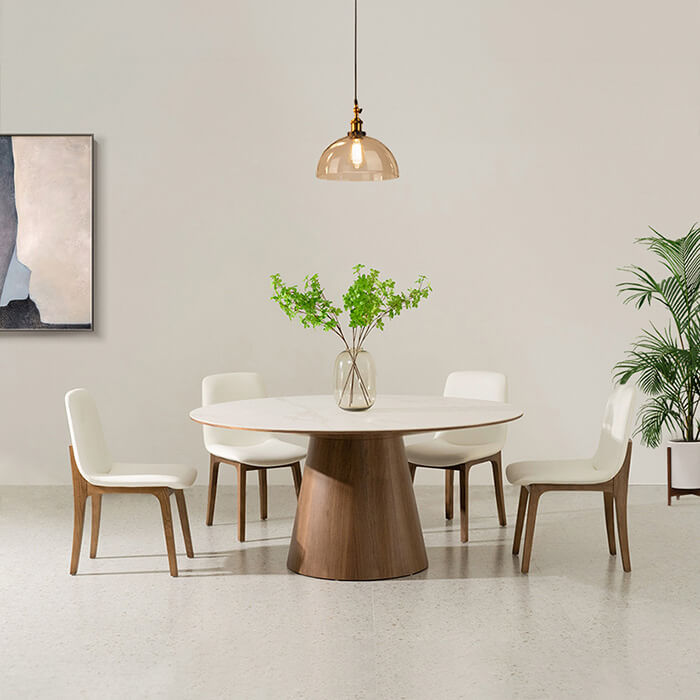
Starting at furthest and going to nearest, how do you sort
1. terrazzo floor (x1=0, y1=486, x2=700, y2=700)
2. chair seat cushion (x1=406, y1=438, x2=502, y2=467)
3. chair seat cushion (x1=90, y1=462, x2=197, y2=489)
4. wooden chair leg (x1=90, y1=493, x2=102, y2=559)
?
chair seat cushion (x1=406, y1=438, x2=502, y2=467), wooden chair leg (x1=90, y1=493, x2=102, y2=559), chair seat cushion (x1=90, y1=462, x2=197, y2=489), terrazzo floor (x1=0, y1=486, x2=700, y2=700)

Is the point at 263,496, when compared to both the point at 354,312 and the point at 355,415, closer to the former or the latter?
the point at 355,415

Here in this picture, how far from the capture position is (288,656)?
2951 millimetres

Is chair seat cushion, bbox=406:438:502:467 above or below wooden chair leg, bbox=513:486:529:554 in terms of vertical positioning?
above

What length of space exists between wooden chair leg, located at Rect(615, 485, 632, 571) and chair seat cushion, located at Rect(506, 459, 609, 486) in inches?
4.9

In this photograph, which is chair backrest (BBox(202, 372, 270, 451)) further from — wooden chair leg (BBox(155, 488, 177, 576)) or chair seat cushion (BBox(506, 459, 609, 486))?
chair seat cushion (BBox(506, 459, 609, 486))

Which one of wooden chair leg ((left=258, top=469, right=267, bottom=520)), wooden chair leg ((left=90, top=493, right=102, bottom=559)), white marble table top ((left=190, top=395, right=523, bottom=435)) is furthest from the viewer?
wooden chair leg ((left=258, top=469, right=267, bottom=520))

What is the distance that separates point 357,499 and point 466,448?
2.73 feet

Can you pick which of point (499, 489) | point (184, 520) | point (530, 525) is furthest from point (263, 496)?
point (530, 525)

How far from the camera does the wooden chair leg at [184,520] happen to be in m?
3.85

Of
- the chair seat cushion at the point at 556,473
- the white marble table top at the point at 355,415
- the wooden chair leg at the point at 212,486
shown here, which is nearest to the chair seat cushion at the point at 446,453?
the white marble table top at the point at 355,415

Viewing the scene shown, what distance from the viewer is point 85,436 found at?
3797 millimetres

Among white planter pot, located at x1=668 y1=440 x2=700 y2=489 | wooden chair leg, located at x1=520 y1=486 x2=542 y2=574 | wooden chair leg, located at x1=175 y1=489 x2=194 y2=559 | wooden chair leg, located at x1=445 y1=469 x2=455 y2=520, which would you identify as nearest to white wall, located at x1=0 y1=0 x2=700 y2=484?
white planter pot, located at x1=668 y1=440 x2=700 y2=489

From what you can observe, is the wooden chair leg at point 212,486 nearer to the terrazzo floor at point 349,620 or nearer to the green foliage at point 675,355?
the terrazzo floor at point 349,620

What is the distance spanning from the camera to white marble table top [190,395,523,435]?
3457 millimetres
